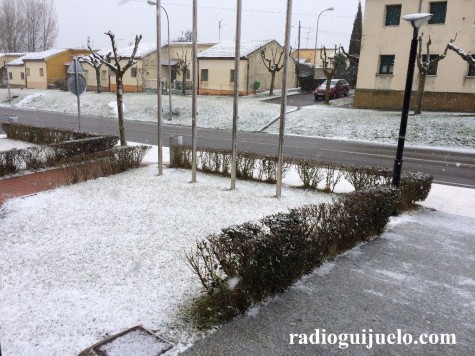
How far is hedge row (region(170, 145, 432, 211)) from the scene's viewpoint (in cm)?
937

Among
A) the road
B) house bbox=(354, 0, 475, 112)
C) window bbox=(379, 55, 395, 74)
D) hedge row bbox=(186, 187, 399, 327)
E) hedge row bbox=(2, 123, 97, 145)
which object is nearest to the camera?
hedge row bbox=(186, 187, 399, 327)

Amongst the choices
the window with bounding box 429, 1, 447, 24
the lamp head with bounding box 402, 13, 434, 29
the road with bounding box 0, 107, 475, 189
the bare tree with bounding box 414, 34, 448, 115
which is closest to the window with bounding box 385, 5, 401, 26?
the window with bounding box 429, 1, 447, 24

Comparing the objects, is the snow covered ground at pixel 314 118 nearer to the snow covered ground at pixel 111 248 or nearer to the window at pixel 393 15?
the window at pixel 393 15

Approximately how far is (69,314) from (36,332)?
417 millimetres

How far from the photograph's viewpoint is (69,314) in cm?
469

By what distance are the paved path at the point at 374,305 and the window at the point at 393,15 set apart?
25.2 metres

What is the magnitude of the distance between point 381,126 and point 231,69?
1904 centimetres

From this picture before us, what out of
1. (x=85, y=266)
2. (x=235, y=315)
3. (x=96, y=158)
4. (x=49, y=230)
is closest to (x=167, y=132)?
(x=96, y=158)

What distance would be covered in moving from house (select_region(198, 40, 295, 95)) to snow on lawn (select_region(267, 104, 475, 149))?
36.5 feet

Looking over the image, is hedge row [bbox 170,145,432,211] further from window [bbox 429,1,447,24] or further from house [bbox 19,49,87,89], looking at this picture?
house [bbox 19,49,87,89]

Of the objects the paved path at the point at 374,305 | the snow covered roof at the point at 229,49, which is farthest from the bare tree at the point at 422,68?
the paved path at the point at 374,305

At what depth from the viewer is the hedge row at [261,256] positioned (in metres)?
4.68

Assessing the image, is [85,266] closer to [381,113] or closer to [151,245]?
[151,245]

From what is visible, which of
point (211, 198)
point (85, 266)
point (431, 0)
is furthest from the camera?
point (431, 0)
